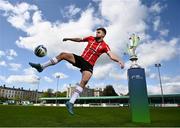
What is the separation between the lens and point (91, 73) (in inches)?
303

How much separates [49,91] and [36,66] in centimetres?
17827

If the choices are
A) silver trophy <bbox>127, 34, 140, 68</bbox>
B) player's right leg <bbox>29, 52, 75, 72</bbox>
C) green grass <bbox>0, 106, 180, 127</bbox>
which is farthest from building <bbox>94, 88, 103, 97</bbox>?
player's right leg <bbox>29, 52, 75, 72</bbox>

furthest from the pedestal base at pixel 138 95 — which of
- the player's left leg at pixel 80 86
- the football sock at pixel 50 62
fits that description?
the football sock at pixel 50 62

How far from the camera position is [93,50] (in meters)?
7.85

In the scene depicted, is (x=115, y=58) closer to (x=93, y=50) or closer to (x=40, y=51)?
(x=93, y=50)

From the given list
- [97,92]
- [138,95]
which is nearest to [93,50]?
[138,95]

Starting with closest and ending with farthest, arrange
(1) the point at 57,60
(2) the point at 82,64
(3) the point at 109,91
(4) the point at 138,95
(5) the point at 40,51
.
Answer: (1) the point at 57,60 < (2) the point at 82,64 < (5) the point at 40,51 < (4) the point at 138,95 < (3) the point at 109,91

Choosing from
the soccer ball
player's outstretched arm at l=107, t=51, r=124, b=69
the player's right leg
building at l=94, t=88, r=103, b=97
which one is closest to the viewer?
the player's right leg

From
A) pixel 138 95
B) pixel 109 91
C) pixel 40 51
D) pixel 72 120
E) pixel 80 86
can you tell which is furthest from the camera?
pixel 109 91

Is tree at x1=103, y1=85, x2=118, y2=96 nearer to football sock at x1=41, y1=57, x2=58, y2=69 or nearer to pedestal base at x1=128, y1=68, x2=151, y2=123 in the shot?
pedestal base at x1=128, y1=68, x2=151, y2=123

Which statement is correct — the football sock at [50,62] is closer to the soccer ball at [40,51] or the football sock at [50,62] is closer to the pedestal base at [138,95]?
the soccer ball at [40,51]

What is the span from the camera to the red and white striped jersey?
306 inches

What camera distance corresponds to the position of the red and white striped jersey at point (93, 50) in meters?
7.77

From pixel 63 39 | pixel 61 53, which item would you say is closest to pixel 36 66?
pixel 61 53
